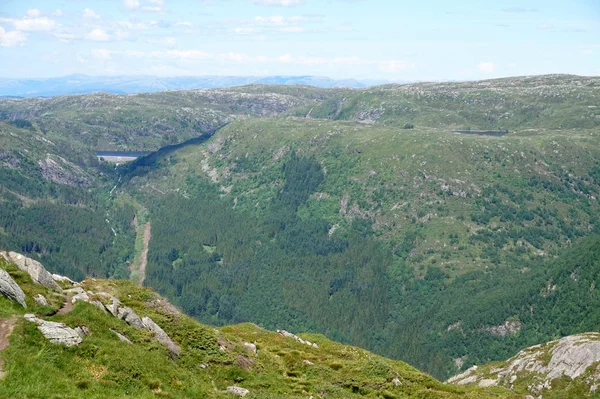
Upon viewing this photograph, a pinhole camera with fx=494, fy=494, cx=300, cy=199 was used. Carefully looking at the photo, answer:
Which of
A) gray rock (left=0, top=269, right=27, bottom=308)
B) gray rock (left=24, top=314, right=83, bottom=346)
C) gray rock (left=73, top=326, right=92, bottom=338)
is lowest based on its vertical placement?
gray rock (left=73, top=326, right=92, bottom=338)

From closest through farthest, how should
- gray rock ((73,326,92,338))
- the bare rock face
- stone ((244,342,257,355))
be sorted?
gray rock ((73,326,92,338)) → the bare rock face → stone ((244,342,257,355))

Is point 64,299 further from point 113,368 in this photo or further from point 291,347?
point 291,347

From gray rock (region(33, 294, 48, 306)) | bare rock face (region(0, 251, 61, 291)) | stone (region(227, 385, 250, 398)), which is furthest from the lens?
bare rock face (region(0, 251, 61, 291))

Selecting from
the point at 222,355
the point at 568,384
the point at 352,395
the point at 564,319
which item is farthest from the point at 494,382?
the point at 564,319

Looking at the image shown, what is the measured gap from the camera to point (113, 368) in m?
41.3

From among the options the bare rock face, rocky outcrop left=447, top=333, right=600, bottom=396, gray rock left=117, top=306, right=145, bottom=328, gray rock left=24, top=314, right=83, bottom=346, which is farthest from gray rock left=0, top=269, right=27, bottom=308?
rocky outcrop left=447, top=333, right=600, bottom=396

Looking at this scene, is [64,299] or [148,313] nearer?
[64,299]

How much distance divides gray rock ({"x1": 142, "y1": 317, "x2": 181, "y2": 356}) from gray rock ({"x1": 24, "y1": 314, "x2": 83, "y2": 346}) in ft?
31.6

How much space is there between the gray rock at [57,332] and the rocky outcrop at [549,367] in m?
81.1

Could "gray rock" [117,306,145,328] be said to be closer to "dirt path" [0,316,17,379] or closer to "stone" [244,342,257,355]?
"dirt path" [0,316,17,379]

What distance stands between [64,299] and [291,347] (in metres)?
34.3

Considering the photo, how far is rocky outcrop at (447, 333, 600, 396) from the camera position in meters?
88.4

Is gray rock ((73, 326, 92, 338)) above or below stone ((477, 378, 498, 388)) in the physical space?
above

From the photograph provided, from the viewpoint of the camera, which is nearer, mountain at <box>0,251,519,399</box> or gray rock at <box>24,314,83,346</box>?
mountain at <box>0,251,519,399</box>
